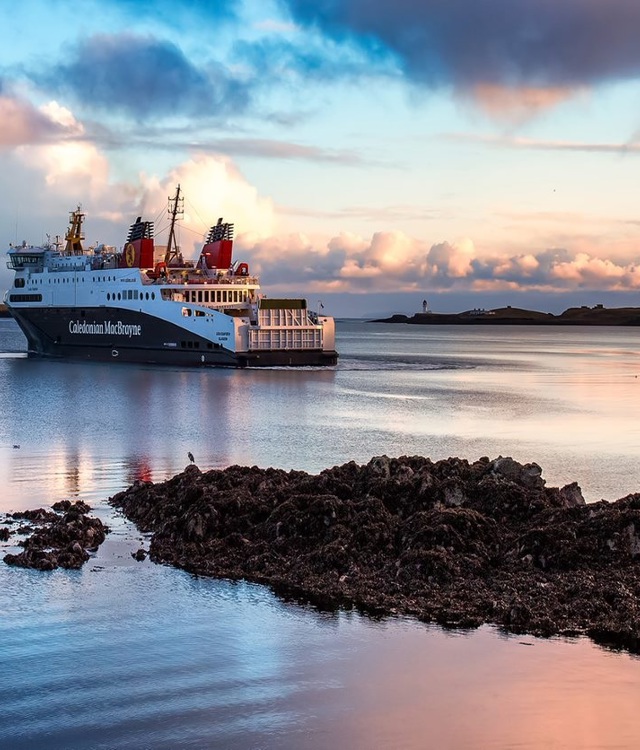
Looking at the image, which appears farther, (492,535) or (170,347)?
(170,347)

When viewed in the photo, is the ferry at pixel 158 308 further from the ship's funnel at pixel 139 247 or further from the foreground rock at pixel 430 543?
the foreground rock at pixel 430 543

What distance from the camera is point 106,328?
2980 inches

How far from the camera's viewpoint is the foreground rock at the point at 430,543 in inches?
531

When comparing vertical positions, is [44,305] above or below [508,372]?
above

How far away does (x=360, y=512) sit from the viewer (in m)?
16.1

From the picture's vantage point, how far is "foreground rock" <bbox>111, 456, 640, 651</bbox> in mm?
13500

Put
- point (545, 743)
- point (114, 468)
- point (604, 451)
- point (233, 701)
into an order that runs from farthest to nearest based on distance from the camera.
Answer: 1. point (604, 451)
2. point (114, 468)
3. point (233, 701)
4. point (545, 743)

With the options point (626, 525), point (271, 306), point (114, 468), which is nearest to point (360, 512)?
point (626, 525)

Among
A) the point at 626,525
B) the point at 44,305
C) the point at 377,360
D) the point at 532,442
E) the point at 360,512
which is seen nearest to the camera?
the point at 626,525

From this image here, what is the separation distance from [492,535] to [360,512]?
2.00 meters

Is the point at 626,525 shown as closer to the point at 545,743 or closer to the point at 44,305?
the point at 545,743

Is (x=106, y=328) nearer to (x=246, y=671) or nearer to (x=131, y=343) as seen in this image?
(x=131, y=343)

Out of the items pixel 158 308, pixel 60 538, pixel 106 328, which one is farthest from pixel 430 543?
pixel 106 328

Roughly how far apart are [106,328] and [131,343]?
326 cm
